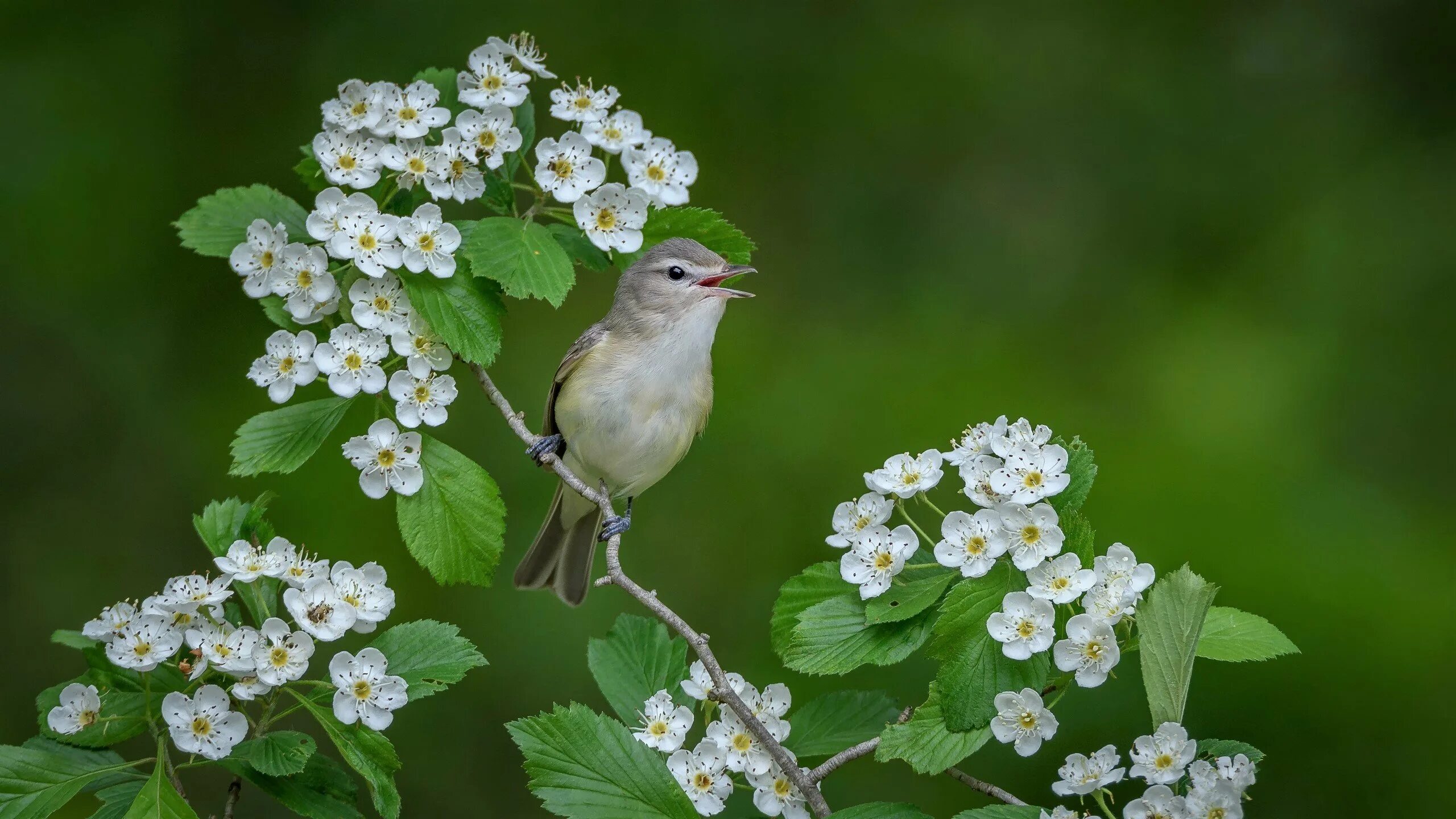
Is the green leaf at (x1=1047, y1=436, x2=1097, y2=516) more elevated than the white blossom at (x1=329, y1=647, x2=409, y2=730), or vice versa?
the green leaf at (x1=1047, y1=436, x2=1097, y2=516)

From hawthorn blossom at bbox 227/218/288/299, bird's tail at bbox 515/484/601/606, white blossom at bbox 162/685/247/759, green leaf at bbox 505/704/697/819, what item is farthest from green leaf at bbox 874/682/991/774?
bird's tail at bbox 515/484/601/606

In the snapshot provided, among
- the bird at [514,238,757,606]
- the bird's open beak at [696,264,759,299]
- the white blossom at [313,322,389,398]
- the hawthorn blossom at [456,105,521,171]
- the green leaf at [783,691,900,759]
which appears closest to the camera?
the green leaf at [783,691,900,759]

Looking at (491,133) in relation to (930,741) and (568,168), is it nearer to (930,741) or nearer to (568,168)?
(568,168)

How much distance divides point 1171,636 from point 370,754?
121 centimetres

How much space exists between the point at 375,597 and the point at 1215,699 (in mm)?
2904

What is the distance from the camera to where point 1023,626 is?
1.78 meters

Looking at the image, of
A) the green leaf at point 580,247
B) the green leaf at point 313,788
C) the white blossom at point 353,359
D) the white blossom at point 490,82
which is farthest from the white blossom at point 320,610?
the white blossom at point 490,82

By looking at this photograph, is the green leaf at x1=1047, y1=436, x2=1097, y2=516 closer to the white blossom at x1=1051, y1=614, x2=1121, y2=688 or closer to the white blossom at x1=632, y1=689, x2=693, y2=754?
the white blossom at x1=1051, y1=614, x2=1121, y2=688

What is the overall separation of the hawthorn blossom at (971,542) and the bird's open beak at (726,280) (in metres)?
1.18

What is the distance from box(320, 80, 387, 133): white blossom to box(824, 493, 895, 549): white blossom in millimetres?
1195

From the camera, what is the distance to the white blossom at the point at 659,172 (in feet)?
8.70

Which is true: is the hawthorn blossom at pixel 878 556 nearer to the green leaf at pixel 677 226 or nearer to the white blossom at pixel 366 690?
the white blossom at pixel 366 690

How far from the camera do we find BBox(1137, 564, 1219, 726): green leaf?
1.72 metres

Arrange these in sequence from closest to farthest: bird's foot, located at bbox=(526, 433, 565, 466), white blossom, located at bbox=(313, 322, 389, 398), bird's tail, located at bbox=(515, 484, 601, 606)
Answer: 1. white blossom, located at bbox=(313, 322, 389, 398)
2. bird's foot, located at bbox=(526, 433, 565, 466)
3. bird's tail, located at bbox=(515, 484, 601, 606)
